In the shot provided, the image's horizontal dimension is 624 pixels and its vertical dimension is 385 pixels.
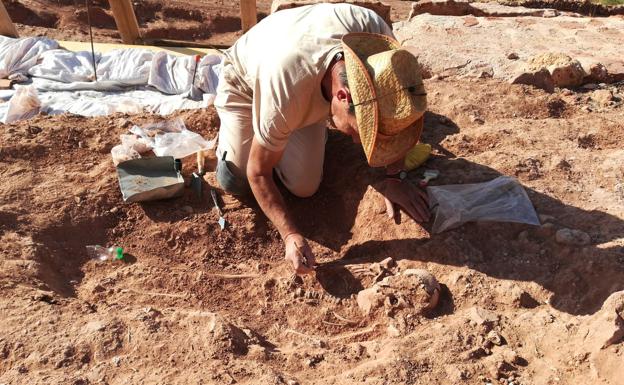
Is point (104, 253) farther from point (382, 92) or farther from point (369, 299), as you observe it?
point (382, 92)

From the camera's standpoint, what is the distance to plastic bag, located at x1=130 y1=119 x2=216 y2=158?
11.5 ft

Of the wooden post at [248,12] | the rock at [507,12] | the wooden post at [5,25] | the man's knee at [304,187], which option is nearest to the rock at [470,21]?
the rock at [507,12]

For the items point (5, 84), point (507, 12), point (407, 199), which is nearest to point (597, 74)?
point (507, 12)

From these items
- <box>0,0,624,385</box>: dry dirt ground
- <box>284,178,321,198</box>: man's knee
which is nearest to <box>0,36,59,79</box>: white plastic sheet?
<box>0,0,624,385</box>: dry dirt ground

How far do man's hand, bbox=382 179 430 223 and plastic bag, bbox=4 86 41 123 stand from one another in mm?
2895

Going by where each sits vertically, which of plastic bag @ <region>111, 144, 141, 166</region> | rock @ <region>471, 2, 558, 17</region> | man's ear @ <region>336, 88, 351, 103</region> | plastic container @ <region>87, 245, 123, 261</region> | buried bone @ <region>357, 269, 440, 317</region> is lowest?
plastic container @ <region>87, 245, 123, 261</region>

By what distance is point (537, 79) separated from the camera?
148 inches

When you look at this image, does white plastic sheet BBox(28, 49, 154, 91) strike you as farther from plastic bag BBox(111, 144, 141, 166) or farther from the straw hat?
→ the straw hat

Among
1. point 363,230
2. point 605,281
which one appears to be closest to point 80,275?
point 363,230

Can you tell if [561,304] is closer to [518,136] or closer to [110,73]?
[518,136]

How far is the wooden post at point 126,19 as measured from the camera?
5508 mm

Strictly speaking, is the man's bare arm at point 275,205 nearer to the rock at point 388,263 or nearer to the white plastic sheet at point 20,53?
the rock at point 388,263

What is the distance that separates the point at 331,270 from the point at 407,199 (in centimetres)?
53

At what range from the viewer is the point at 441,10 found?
17.4 ft
